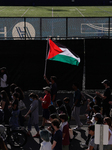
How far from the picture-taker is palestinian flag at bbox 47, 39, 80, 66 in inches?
496

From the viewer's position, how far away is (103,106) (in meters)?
12.3

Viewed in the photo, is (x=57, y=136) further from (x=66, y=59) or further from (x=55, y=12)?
(x=55, y=12)

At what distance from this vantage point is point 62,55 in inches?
506

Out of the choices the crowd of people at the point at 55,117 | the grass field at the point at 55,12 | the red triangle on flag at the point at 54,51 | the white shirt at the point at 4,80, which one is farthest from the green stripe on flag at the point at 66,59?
the grass field at the point at 55,12

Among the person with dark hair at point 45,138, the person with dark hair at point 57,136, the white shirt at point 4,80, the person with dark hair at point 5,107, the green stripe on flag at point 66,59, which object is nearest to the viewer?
the person with dark hair at point 45,138

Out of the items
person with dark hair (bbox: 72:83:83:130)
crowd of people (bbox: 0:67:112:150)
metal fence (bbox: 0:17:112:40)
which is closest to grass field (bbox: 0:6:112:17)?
metal fence (bbox: 0:17:112:40)

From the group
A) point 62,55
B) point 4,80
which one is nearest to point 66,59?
point 62,55

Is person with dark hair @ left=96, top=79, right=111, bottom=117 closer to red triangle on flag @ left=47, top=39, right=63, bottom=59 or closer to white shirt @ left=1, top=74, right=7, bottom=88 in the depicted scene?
red triangle on flag @ left=47, top=39, right=63, bottom=59

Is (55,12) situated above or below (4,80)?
above

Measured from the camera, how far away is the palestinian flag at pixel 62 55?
496 inches

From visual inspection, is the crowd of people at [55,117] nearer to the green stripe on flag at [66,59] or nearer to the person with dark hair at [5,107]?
the person with dark hair at [5,107]

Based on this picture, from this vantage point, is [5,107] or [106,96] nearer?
[5,107]

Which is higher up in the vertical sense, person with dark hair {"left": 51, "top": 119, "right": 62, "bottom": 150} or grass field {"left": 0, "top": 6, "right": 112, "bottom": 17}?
grass field {"left": 0, "top": 6, "right": 112, "bottom": 17}
